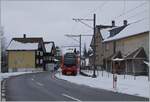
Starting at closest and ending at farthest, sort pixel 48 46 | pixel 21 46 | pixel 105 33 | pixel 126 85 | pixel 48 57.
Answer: pixel 126 85, pixel 105 33, pixel 21 46, pixel 48 57, pixel 48 46

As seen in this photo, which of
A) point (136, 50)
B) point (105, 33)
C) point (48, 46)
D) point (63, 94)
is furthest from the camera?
point (48, 46)

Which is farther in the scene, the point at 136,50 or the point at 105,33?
the point at 105,33

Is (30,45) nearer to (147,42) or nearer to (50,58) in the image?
(50,58)

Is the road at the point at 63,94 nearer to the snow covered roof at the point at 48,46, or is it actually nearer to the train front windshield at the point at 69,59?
the train front windshield at the point at 69,59

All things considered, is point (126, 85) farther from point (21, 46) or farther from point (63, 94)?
point (21, 46)

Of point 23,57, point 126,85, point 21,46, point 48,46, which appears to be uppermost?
point 48,46

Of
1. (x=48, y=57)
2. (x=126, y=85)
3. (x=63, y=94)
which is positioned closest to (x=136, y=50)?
(x=126, y=85)

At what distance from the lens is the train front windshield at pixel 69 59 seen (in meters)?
66.0

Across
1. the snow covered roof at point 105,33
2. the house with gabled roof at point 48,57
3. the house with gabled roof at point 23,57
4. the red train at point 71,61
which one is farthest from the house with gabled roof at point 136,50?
the house with gabled roof at point 48,57

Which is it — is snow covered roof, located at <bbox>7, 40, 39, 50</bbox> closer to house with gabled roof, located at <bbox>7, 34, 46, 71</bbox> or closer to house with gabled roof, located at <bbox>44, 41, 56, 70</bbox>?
house with gabled roof, located at <bbox>7, 34, 46, 71</bbox>

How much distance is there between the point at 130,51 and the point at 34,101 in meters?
49.2

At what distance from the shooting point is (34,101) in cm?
1900

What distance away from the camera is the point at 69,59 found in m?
66.1

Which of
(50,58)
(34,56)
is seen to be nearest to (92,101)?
(34,56)
